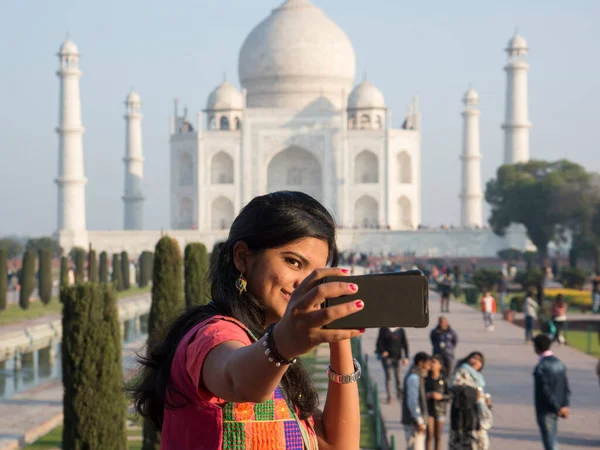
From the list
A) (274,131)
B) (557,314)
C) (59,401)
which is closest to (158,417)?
(59,401)

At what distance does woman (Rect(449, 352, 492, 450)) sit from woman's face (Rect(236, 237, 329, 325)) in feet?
11.9

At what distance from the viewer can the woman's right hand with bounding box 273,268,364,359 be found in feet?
3.51

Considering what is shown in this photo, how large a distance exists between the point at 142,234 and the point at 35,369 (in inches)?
832

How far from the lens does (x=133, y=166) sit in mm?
36625

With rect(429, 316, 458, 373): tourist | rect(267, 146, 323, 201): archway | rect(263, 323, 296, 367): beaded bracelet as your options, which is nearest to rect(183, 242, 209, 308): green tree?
rect(429, 316, 458, 373): tourist

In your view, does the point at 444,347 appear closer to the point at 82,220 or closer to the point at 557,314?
the point at 557,314

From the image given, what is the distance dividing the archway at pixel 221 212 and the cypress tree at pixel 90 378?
96.8 feet

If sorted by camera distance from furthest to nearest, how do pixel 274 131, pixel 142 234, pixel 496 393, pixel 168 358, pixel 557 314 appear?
pixel 274 131 → pixel 142 234 → pixel 557 314 → pixel 496 393 → pixel 168 358

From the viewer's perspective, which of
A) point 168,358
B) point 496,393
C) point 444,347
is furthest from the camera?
point 496,393

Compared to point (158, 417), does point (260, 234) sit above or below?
above

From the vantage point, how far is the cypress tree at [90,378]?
5.16 meters

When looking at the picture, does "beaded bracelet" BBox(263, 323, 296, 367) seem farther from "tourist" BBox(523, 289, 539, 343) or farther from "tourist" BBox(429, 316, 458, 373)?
"tourist" BBox(523, 289, 539, 343)

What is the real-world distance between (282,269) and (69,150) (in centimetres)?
3131

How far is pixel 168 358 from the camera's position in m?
1.39
